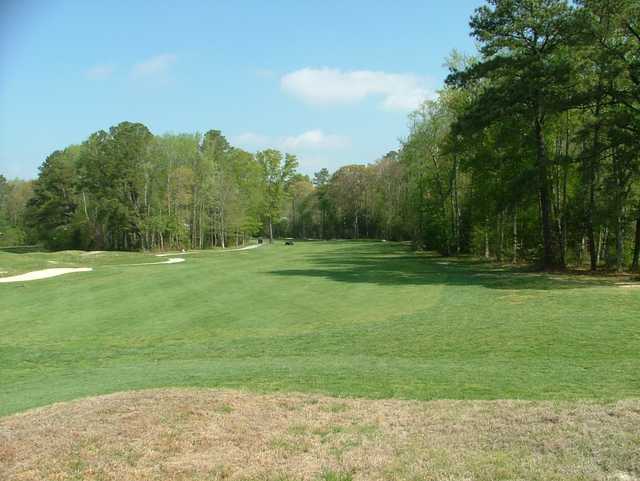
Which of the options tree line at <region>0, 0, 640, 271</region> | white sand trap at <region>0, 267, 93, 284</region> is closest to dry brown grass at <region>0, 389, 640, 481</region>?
tree line at <region>0, 0, 640, 271</region>

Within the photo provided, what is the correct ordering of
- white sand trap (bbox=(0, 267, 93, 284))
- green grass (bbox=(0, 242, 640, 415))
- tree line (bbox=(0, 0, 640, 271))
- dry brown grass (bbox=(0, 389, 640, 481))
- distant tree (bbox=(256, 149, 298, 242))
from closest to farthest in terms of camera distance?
dry brown grass (bbox=(0, 389, 640, 481))
green grass (bbox=(0, 242, 640, 415))
tree line (bbox=(0, 0, 640, 271))
white sand trap (bbox=(0, 267, 93, 284))
distant tree (bbox=(256, 149, 298, 242))

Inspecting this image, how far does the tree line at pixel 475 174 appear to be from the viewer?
25109 millimetres

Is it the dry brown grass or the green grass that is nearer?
the dry brown grass

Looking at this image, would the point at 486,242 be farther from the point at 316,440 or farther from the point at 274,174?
the point at 274,174

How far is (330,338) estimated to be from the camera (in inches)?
570

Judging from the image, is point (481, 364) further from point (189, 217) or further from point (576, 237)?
point (189, 217)

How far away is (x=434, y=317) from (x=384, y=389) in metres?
8.42

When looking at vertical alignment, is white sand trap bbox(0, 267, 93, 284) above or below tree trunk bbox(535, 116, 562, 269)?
below

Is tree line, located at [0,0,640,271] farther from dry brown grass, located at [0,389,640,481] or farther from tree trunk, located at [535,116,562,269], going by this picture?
dry brown grass, located at [0,389,640,481]

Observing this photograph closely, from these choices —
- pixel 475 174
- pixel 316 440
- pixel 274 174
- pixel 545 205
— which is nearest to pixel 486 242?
pixel 475 174

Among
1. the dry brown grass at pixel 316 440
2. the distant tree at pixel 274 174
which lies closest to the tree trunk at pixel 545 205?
the dry brown grass at pixel 316 440

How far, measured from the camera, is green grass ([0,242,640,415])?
9203mm

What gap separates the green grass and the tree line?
642 cm

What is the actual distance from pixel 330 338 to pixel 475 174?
29.4 metres
